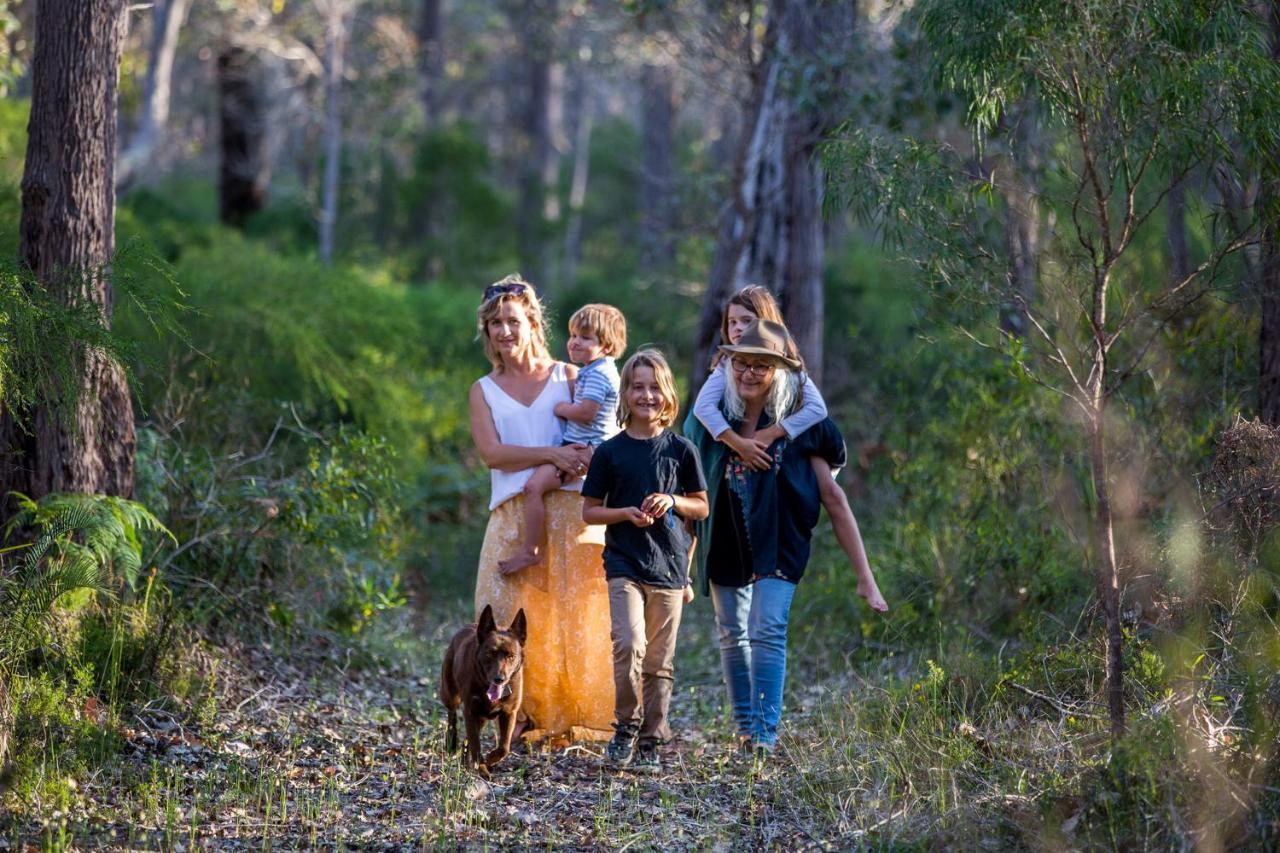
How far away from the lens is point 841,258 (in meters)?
24.6

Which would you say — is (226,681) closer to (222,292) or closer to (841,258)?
(222,292)

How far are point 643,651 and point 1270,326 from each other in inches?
148

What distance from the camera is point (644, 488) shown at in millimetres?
6195

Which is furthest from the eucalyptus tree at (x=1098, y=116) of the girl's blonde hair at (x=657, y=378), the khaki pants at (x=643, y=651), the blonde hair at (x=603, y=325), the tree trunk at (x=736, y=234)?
the tree trunk at (x=736, y=234)

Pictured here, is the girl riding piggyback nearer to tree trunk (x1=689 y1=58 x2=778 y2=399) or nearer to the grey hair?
the grey hair

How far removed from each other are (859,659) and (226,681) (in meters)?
3.67

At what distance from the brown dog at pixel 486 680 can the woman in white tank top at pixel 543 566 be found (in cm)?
48

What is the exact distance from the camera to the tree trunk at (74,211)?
6773 millimetres

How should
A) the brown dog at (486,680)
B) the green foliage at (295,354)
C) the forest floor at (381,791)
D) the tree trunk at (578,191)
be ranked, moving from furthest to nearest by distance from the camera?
the tree trunk at (578,191) → the green foliage at (295,354) → the brown dog at (486,680) → the forest floor at (381,791)

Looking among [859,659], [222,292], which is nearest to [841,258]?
[222,292]

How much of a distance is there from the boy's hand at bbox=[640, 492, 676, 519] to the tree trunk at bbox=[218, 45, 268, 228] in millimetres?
17635

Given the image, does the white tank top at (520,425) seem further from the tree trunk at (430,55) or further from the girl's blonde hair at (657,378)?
the tree trunk at (430,55)

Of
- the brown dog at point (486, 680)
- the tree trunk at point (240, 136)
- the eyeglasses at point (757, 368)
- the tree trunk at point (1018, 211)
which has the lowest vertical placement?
the brown dog at point (486, 680)

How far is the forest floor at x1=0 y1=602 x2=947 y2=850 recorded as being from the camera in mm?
5332
